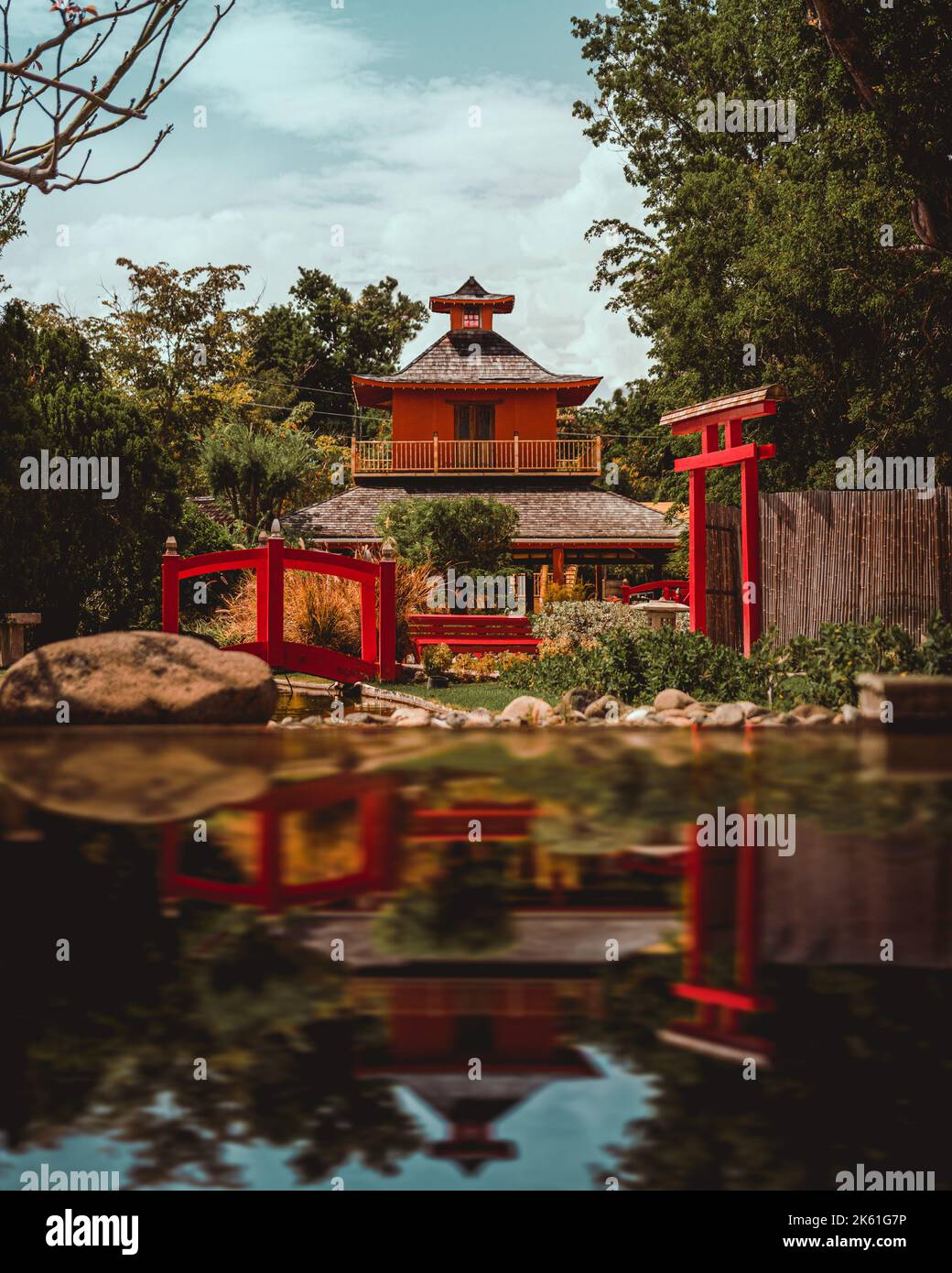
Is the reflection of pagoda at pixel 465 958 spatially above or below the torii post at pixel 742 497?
below

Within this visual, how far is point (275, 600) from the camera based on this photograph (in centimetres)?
1622

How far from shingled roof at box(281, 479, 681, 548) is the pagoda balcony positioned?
42 centimetres

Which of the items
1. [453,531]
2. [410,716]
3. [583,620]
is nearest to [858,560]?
[410,716]

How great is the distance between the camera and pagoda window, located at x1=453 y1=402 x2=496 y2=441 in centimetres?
3647

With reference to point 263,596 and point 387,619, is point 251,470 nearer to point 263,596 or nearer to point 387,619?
point 387,619

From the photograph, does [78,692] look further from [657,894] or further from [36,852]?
[657,894]

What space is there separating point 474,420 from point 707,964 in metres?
33.9

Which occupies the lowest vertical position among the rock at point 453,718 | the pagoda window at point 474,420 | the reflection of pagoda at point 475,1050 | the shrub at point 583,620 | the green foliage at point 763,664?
the rock at point 453,718

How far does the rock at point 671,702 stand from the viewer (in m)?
11.2

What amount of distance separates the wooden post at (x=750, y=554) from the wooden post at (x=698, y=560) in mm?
143

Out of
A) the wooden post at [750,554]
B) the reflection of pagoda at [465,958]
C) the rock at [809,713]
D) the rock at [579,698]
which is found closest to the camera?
the reflection of pagoda at [465,958]

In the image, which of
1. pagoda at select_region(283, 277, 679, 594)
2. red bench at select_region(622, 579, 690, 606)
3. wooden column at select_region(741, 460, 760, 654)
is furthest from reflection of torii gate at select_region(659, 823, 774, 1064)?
pagoda at select_region(283, 277, 679, 594)

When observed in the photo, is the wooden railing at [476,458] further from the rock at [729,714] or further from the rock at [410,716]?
the rock at [729,714]

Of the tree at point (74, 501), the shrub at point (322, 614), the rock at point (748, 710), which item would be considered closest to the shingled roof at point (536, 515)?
the tree at point (74, 501)
